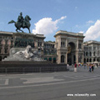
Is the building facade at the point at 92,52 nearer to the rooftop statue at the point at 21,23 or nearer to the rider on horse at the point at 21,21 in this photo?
the rooftop statue at the point at 21,23

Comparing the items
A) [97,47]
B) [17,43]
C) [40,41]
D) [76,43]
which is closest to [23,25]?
[17,43]

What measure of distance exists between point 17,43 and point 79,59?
66.9 metres

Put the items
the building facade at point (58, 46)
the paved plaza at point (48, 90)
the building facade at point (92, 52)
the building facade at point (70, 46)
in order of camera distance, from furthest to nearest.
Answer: the building facade at point (92, 52)
the building facade at point (70, 46)
the building facade at point (58, 46)
the paved plaza at point (48, 90)

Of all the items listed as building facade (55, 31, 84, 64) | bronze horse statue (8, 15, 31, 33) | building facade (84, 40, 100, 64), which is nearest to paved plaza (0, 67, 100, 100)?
bronze horse statue (8, 15, 31, 33)

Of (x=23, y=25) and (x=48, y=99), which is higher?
(x=23, y=25)

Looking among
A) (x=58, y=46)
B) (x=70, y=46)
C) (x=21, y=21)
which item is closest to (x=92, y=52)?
(x=70, y=46)

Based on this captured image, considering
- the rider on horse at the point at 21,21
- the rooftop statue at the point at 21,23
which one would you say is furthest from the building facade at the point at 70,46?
the rider on horse at the point at 21,21

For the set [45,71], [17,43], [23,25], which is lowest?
[45,71]

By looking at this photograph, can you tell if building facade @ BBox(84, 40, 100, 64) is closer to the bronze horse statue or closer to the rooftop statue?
the bronze horse statue

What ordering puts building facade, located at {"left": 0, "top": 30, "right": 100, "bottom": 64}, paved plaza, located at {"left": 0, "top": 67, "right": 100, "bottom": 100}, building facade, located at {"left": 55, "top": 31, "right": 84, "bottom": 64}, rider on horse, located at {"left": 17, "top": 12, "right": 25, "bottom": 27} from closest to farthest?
paved plaza, located at {"left": 0, "top": 67, "right": 100, "bottom": 100}
rider on horse, located at {"left": 17, "top": 12, "right": 25, "bottom": 27}
building facade, located at {"left": 0, "top": 30, "right": 100, "bottom": 64}
building facade, located at {"left": 55, "top": 31, "right": 84, "bottom": 64}

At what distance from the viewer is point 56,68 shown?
2078 cm

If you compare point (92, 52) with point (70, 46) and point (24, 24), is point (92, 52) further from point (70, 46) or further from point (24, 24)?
point (24, 24)

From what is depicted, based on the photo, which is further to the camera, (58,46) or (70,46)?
(70,46)

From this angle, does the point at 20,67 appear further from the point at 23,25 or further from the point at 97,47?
the point at 97,47
